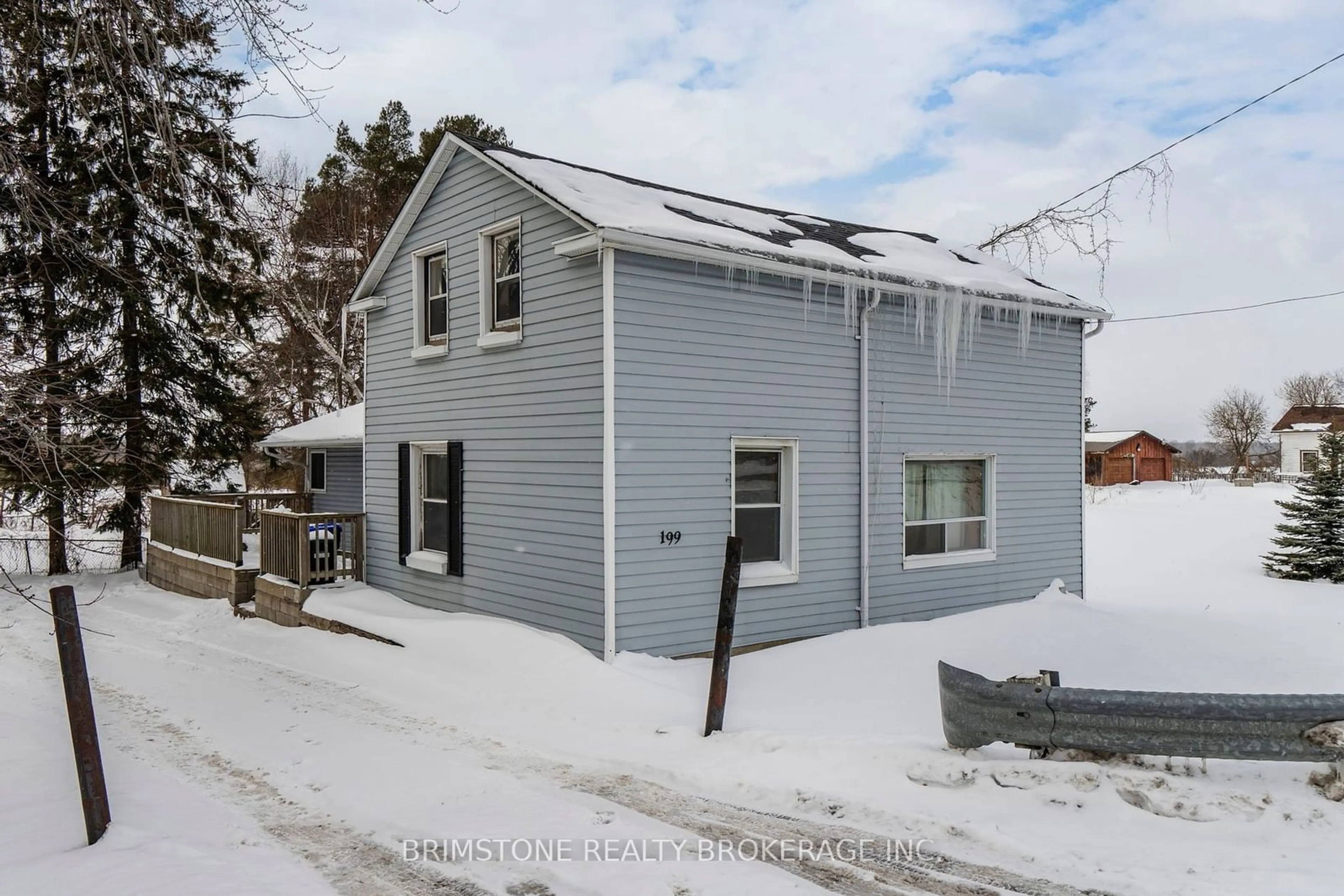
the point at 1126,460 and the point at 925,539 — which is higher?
the point at 1126,460

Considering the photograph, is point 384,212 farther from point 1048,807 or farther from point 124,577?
point 1048,807

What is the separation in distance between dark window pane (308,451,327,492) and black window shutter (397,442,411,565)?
10.7 metres

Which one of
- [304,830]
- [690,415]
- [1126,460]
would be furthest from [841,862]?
[1126,460]

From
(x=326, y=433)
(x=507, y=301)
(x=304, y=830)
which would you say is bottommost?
(x=304, y=830)

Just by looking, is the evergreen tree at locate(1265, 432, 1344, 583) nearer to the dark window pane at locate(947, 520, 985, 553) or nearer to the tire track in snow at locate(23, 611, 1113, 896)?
the dark window pane at locate(947, 520, 985, 553)

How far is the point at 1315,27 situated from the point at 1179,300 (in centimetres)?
1081

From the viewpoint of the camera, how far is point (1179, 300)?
20.5 metres

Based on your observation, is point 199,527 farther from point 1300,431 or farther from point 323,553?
point 1300,431

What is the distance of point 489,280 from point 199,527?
304 inches

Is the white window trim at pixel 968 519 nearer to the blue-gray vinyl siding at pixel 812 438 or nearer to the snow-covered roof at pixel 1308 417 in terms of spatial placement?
the blue-gray vinyl siding at pixel 812 438

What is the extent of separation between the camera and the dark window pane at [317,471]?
A: 2142 centimetres

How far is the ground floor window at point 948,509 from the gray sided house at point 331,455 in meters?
12.7

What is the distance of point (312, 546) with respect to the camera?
12258 millimetres

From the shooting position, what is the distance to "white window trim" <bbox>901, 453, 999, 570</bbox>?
10.7 metres
